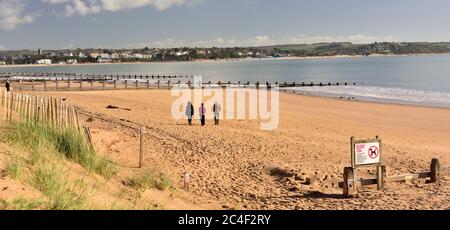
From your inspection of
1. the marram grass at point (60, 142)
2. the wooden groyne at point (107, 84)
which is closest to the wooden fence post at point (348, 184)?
the marram grass at point (60, 142)

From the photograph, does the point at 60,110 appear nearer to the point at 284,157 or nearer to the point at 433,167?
the point at 284,157

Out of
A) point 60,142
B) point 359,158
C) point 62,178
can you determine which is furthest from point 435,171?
point 60,142

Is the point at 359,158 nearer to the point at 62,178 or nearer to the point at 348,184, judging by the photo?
the point at 348,184

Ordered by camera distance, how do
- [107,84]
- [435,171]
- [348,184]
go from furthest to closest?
[107,84], [435,171], [348,184]

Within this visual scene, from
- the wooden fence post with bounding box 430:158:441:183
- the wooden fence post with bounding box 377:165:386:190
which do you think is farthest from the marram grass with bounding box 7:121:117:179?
the wooden fence post with bounding box 430:158:441:183

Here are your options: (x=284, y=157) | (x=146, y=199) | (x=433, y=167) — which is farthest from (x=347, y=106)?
(x=146, y=199)

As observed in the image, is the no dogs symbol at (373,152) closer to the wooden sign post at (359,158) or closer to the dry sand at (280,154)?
the wooden sign post at (359,158)

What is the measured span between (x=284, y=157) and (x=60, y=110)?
729cm

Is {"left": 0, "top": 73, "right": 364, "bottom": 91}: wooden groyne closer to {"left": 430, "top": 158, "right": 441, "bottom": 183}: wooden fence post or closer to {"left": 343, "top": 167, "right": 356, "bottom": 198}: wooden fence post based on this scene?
{"left": 430, "top": 158, "right": 441, "bottom": 183}: wooden fence post

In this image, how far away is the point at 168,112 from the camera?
1164 inches

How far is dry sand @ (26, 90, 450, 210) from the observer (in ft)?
37.4

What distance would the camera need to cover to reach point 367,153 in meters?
11.3

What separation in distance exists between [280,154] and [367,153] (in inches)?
233
